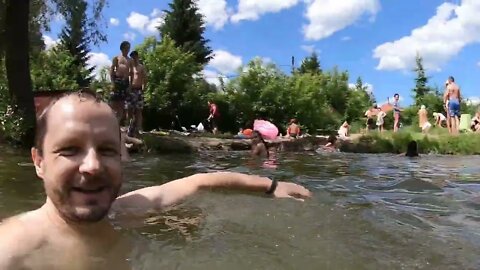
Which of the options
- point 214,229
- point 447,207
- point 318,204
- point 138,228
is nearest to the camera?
point 138,228

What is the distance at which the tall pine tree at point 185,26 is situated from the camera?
4509 centimetres

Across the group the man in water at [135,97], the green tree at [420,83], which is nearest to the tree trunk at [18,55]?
the man in water at [135,97]

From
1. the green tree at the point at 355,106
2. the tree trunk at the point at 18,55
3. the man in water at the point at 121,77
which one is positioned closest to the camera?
the tree trunk at the point at 18,55

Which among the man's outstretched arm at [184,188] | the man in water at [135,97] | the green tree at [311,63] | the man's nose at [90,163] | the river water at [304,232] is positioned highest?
the green tree at [311,63]

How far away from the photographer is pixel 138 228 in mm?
2740

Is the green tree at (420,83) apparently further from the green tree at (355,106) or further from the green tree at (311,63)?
the green tree at (311,63)

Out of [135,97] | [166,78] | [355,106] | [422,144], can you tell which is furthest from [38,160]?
[355,106]

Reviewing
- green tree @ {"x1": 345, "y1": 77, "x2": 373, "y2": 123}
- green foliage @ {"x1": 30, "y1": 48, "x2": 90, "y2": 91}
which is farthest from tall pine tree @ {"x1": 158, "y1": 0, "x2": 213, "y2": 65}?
green tree @ {"x1": 345, "y1": 77, "x2": 373, "y2": 123}

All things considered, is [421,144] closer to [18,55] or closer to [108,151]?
[18,55]

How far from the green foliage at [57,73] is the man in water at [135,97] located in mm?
11588

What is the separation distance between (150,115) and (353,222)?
84.0 feet

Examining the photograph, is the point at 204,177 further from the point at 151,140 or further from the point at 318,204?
the point at 151,140

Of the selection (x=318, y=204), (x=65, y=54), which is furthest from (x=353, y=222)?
(x=65, y=54)

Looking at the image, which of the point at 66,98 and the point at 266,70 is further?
the point at 266,70
